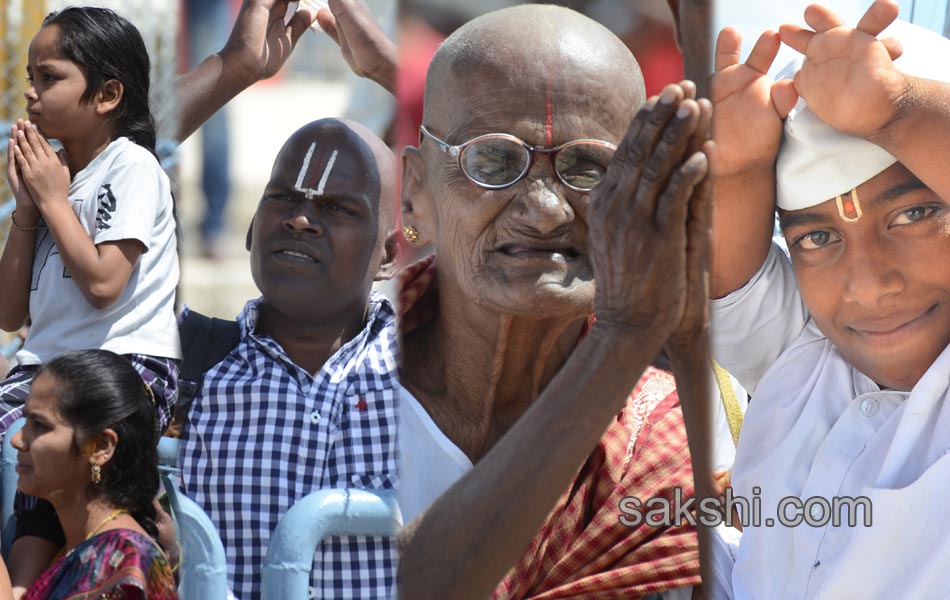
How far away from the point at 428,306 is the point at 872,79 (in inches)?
26.4

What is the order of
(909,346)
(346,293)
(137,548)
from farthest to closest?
(137,548) → (346,293) → (909,346)

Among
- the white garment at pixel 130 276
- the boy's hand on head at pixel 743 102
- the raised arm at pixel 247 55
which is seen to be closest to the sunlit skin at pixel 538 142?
the boy's hand on head at pixel 743 102

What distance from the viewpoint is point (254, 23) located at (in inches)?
69.1

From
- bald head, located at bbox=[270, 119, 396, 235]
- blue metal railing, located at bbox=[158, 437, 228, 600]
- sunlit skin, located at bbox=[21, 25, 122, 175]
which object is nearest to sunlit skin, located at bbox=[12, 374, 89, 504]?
sunlit skin, located at bbox=[21, 25, 122, 175]

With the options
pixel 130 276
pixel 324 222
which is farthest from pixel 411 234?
pixel 130 276

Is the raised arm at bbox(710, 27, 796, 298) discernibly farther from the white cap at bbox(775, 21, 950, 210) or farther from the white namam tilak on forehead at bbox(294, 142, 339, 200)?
the white namam tilak on forehead at bbox(294, 142, 339, 200)

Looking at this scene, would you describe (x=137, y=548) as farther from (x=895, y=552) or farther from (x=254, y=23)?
(x=895, y=552)

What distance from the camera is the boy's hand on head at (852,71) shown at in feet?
4.75

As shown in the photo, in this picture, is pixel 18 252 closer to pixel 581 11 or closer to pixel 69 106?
pixel 69 106

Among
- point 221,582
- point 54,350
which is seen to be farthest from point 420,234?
point 54,350

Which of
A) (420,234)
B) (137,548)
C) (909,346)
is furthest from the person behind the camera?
(137,548)

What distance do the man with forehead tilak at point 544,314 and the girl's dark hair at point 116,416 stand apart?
5.26 ft

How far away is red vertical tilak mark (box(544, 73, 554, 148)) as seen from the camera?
1507 mm

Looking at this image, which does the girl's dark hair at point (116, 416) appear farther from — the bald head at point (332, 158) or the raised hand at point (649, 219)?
the raised hand at point (649, 219)
